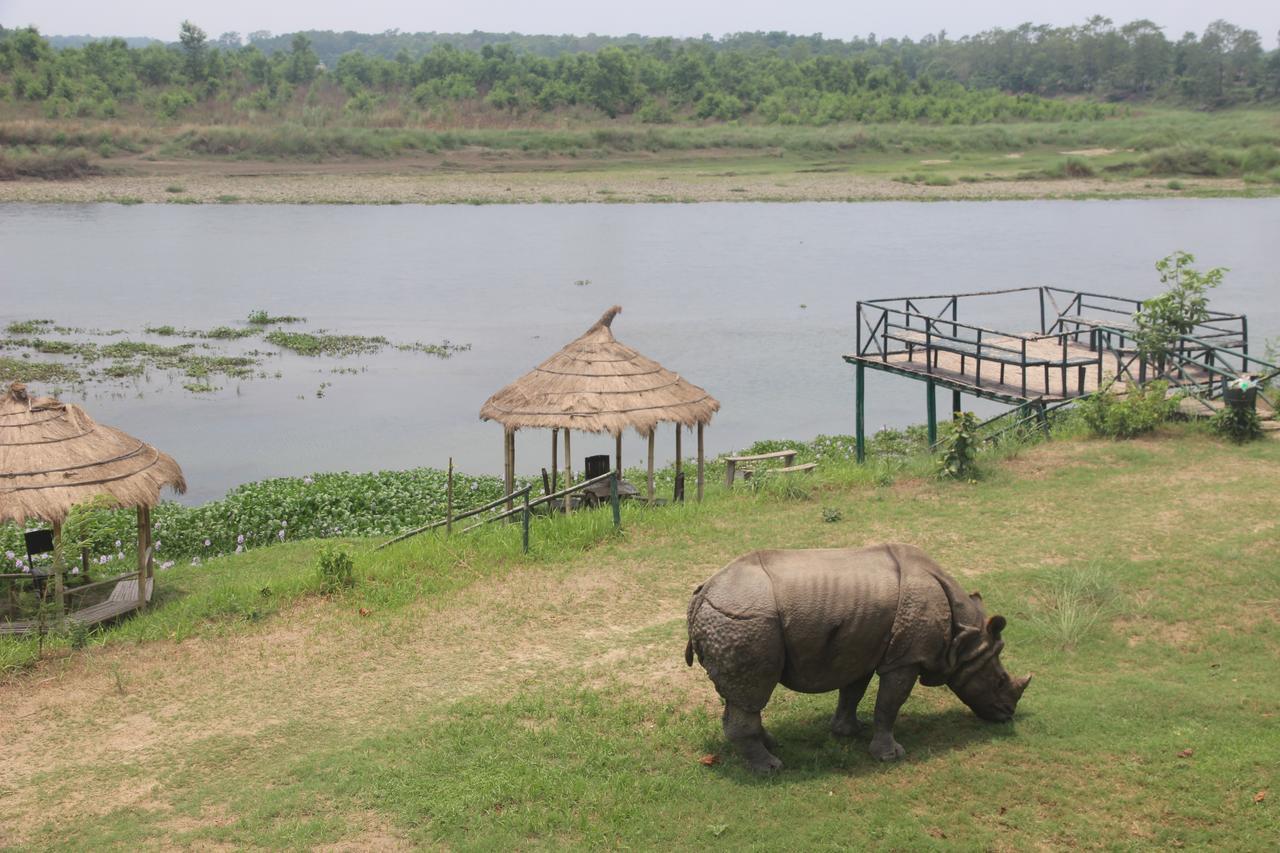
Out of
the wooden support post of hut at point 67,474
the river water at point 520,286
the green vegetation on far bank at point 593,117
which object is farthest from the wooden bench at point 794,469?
the green vegetation on far bank at point 593,117

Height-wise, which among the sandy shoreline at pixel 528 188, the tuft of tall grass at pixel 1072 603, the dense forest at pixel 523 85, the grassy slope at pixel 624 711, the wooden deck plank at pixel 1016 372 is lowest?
the grassy slope at pixel 624 711

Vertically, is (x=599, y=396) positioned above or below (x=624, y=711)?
above

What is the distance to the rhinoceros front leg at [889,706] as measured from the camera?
900 cm

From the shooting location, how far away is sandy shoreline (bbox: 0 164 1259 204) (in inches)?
2571

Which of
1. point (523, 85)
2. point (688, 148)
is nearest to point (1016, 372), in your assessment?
point (688, 148)

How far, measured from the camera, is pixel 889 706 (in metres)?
9.03

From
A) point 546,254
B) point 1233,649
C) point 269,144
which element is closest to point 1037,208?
point 546,254

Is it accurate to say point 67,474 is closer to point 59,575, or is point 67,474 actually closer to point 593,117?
point 59,575

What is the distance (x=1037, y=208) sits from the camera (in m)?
65.8

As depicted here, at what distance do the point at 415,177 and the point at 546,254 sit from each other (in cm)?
2060

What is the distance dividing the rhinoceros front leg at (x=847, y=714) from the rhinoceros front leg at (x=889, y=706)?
39 centimetres

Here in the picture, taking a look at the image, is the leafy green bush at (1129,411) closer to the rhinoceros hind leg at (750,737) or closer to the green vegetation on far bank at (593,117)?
the rhinoceros hind leg at (750,737)

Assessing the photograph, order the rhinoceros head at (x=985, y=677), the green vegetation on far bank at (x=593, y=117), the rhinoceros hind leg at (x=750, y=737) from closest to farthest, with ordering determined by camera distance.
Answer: the rhinoceros hind leg at (x=750, y=737) → the rhinoceros head at (x=985, y=677) → the green vegetation on far bank at (x=593, y=117)

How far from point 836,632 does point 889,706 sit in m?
0.73
